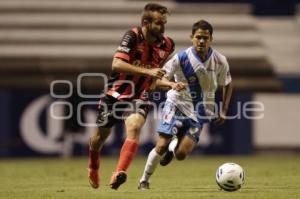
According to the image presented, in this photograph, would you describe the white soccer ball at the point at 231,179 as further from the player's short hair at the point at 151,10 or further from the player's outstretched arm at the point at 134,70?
the player's short hair at the point at 151,10

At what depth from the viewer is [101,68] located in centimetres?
2511

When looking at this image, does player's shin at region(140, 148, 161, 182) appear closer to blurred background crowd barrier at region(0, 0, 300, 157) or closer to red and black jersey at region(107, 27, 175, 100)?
red and black jersey at region(107, 27, 175, 100)

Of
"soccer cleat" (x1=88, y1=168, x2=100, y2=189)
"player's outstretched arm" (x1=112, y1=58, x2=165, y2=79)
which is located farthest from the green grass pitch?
"player's outstretched arm" (x1=112, y1=58, x2=165, y2=79)

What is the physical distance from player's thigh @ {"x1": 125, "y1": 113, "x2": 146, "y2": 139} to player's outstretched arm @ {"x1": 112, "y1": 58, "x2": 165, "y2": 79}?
20.6 inches

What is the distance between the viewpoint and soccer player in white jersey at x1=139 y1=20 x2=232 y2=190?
38.9 ft

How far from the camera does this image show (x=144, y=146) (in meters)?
23.4

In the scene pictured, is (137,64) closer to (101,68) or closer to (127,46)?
(127,46)

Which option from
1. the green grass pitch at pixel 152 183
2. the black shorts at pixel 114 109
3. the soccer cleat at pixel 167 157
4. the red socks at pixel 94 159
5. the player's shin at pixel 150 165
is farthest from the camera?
the soccer cleat at pixel 167 157

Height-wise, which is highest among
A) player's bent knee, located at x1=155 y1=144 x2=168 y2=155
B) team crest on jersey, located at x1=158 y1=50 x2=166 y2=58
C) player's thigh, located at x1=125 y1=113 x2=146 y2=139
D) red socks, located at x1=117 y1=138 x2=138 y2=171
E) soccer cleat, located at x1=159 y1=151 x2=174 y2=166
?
team crest on jersey, located at x1=158 y1=50 x2=166 y2=58

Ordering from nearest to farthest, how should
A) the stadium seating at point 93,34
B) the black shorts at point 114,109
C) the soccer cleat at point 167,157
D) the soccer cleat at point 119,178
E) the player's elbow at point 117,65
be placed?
1. the soccer cleat at point 119,178
2. the player's elbow at point 117,65
3. the black shorts at point 114,109
4. the soccer cleat at point 167,157
5. the stadium seating at point 93,34

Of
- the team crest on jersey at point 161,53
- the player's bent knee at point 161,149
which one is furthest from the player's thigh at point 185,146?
the team crest on jersey at point 161,53

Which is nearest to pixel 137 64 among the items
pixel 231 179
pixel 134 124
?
pixel 134 124

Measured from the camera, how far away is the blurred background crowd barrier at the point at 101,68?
23.0 metres

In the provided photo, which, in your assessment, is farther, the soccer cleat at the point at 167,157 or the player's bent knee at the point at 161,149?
the soccer cleat at the point at 167,157
